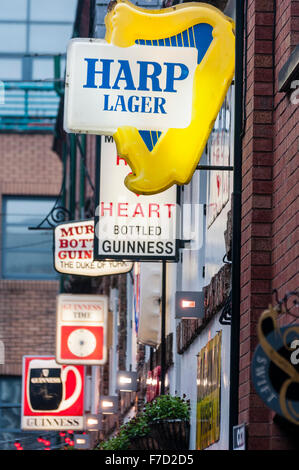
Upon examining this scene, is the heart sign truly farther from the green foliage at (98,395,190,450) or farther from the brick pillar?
the green foliage at (98,395,190,450)

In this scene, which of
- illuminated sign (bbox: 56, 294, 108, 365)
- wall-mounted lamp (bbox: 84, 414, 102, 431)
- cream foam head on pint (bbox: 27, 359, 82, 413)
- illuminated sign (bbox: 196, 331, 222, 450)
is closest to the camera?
illuminated sign (bbox: 196, 331, 222, 450)

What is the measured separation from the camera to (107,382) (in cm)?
2681

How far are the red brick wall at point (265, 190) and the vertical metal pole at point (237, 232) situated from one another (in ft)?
0.16

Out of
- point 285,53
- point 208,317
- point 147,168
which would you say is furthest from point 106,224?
point 285,53

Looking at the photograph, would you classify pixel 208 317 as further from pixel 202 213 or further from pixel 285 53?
pixel 285 53

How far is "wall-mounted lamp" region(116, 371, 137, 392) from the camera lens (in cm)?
1861

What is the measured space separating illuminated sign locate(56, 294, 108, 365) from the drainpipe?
1189 cm

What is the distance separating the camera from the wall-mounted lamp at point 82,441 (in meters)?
27.1

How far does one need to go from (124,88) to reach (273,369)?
3.49m

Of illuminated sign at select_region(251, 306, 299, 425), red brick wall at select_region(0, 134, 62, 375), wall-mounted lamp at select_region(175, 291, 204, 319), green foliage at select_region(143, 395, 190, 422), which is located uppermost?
red brick wall at select_region(0, 134, 62, 375)

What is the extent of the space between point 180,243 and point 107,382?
14.7 meters

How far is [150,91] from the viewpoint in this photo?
963cm

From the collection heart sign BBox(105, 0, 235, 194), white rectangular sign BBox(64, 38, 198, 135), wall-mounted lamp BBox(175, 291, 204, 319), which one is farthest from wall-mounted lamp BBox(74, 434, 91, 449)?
white rectangular sign BBox(64, 38, 198, 135)

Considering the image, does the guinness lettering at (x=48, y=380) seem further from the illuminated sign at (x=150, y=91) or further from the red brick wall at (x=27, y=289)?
the illuminated sign at (x=150, y=91)
